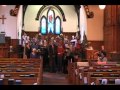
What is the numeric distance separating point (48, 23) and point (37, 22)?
50.4 inches

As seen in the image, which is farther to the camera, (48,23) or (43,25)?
(48,23)

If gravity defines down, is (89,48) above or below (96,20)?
below

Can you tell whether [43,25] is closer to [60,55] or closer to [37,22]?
[37,22]

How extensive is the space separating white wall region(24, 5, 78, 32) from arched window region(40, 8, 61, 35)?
67 centimetres

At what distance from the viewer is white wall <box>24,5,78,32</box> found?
25359 millimetres

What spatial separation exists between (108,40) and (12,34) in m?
6.18

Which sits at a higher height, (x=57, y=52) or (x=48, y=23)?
(x=48, y=23)

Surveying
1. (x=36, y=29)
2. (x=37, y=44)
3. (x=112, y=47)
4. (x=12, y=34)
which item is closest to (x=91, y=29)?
(x=112, y=47)

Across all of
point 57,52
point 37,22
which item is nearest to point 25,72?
point 57,52

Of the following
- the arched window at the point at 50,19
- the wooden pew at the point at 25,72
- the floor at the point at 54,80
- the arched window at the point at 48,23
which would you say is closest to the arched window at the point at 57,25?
the arched window at the point at 48,23

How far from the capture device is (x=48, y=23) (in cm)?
2683

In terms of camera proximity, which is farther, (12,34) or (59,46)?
(12,34)
